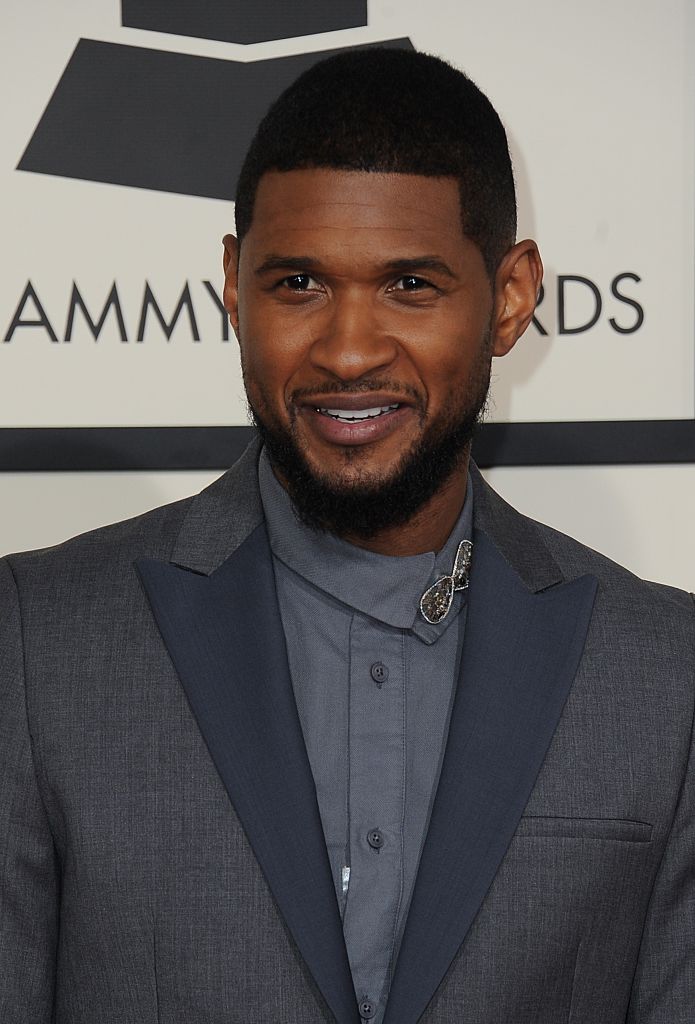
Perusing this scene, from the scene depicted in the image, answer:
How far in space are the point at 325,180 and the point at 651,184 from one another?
0.66 m

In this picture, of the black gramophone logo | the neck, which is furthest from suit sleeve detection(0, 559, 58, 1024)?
the black gramophone logo

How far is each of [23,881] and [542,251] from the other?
3.17 ft

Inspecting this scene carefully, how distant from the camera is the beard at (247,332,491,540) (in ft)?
3.85

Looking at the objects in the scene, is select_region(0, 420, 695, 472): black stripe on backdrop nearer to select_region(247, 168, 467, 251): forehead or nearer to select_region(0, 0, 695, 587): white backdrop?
select_region(0, 0, 695, 587): white backdrop

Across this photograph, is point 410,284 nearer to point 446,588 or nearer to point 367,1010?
point 446,588

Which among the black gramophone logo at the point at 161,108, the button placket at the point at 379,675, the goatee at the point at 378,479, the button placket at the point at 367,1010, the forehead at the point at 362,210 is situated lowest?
the button placket at the point at 367,1010

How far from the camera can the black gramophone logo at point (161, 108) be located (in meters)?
1.63

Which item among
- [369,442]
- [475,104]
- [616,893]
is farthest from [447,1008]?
[475,104]

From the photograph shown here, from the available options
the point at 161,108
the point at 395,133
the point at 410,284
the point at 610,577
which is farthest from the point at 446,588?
the point at 161,108

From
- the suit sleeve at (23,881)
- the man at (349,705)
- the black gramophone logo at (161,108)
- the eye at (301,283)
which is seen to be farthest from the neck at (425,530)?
the black gramophone logo at (161,108)

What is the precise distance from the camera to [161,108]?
5.36 feet

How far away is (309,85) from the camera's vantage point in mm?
1224

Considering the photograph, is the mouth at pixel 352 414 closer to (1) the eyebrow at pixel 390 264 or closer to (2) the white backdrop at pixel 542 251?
(1) the eyebrow at pixel 390 264

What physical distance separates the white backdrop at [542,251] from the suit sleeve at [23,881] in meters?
0.54
